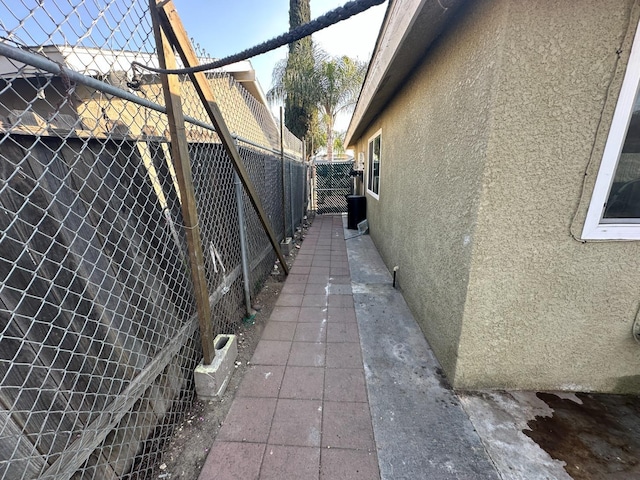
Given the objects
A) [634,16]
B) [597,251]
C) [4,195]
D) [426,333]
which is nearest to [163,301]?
[4,195]

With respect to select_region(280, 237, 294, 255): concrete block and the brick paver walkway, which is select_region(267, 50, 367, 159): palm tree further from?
the brick paver walkway

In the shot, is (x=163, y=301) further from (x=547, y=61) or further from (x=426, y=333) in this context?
(x=547, y=61)

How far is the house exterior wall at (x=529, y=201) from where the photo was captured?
1.50 meters

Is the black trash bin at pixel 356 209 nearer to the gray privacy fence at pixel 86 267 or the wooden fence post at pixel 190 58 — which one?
the wooden fence post at pixel 190 58

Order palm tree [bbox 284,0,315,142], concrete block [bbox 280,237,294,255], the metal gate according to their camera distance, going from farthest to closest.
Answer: palm tree [bbox 284,0,315,142]
the metal gate
concrete block [bbox 280,237,294,255]

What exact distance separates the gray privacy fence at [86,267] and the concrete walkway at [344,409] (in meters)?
0.56

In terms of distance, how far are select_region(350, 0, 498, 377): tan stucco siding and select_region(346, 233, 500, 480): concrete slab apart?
7.6 inches

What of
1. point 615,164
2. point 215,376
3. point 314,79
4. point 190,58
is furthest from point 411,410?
point 314,79

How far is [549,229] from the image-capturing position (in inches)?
68.7

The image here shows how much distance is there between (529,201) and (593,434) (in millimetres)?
1570

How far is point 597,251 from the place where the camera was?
1742 mm

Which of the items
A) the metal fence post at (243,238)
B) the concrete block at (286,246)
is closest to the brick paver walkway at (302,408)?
the metal fence post at (243,238)

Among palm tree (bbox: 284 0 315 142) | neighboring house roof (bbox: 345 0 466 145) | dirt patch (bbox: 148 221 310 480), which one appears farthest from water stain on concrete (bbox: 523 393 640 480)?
palm tree (bbox: 284 0 315 142)

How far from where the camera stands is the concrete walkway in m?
1.58
